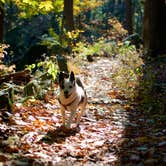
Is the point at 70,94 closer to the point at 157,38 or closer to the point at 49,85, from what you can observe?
the point at 49,85

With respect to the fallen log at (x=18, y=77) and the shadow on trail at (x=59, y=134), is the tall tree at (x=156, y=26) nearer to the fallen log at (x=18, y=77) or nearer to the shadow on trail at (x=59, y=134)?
the fallen log at (x=18, y=77)

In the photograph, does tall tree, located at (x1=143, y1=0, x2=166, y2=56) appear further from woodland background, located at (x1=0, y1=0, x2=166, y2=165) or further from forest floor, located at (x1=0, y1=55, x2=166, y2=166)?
forest floor, located at (x1=0, y1=55, x2=166, y2=166)

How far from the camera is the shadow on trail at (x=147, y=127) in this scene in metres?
6.01

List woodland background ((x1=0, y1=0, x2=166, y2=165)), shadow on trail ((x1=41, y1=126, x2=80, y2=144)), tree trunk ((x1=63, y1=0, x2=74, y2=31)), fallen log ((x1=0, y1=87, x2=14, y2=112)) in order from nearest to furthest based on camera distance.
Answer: woodland background ((x1=0, y1=0, x2=166, y2=165)), shadow on trail ((x1=41, y1=126, x2=80, y2=144)), fallen log ((x1=0, y1=87, x2=14, y2=112)), tree trunk ((x1=63, y1=0, x2=74, y2=31))

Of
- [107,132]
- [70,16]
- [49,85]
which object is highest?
[70,16]

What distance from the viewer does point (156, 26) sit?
18.6 meters

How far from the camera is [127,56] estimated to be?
15.7m

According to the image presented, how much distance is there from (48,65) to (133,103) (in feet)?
9.05

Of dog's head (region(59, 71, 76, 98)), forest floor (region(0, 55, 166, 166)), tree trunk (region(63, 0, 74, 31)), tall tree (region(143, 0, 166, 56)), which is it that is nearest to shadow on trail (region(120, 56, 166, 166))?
forest floor (region(0, 55, 166, 166))

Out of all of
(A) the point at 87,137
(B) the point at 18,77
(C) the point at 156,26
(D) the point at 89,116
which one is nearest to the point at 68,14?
(C) the point at 156,26

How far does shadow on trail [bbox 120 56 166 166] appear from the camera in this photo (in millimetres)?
6012

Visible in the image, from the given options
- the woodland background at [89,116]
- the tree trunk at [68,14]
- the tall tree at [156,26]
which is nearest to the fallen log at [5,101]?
the woodland background at [89,116]

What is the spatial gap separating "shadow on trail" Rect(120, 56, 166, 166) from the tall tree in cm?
465

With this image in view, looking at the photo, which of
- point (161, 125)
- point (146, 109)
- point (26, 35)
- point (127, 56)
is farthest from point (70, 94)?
point (26, 35)
